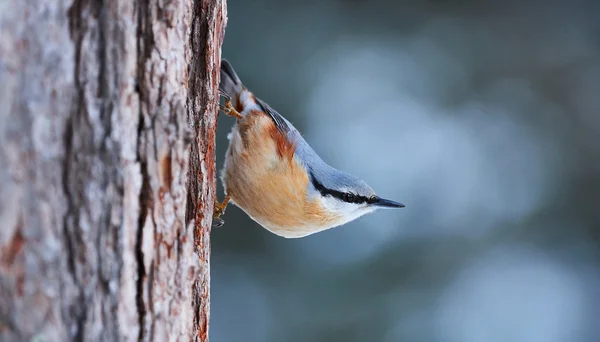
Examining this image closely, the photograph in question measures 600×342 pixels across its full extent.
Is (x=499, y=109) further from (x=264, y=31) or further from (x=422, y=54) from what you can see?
(x=264, y=31)

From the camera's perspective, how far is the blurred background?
15.6 feet

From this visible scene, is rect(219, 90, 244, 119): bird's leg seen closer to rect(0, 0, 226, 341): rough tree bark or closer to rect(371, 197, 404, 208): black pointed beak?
rect(371, 197, 404, 208): black pointed beak

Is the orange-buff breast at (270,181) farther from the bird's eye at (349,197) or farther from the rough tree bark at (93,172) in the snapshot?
the rough tree bark at (93,172)

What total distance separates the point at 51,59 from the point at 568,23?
4.85 m

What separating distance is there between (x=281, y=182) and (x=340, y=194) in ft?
1.06

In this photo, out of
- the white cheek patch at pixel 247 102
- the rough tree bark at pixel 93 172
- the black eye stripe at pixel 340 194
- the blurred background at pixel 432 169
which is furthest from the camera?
the blurred background at pixel 432 169

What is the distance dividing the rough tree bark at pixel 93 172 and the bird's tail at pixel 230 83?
61.8 inches

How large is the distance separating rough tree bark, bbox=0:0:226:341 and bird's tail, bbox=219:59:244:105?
157 cm

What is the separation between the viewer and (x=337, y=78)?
492cm

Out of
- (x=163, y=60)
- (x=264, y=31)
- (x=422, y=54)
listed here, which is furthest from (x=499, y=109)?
(x=163, y=60)

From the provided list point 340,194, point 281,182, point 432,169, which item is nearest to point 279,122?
point 281,182

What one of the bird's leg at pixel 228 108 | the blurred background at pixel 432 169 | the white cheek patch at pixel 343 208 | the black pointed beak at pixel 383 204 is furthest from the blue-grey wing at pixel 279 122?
the blurred background at pixel 432 169

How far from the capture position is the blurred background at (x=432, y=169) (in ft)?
15.6

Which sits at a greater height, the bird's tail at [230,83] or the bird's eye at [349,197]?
the bird's tail at [230,83]
